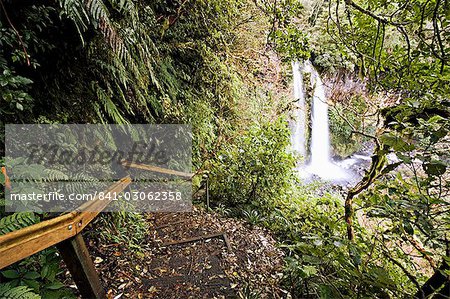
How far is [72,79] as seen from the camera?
298 cm

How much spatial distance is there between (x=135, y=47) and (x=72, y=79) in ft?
2.88

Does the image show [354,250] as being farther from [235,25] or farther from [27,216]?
[235,25]

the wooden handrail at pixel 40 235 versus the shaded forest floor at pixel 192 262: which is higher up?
the wooden handrail at pixel 40 235

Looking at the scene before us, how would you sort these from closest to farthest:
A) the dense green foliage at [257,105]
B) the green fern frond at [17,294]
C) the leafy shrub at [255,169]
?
the green fern frond at [17,294] < the dense green foliage at [257,105] < the leafy shrub at [255,169]

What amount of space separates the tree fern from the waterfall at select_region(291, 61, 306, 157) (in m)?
9.52

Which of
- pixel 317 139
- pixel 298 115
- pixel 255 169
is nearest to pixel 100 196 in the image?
pixel 255 169

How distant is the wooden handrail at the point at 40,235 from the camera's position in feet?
3.89

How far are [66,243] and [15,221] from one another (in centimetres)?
33

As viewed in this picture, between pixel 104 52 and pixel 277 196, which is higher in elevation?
pixel 104 52

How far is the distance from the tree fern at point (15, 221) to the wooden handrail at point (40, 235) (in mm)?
250

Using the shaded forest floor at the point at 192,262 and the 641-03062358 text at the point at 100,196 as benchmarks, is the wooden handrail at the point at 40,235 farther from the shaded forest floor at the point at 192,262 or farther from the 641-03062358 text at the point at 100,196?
the shaded forest floor at the point at 192,262

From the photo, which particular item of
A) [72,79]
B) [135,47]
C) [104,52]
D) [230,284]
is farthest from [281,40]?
[230,284]

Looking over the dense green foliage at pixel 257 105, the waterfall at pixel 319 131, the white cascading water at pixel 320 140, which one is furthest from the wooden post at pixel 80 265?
the waterfall at pixel 319 131

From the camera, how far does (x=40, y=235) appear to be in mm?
1376
